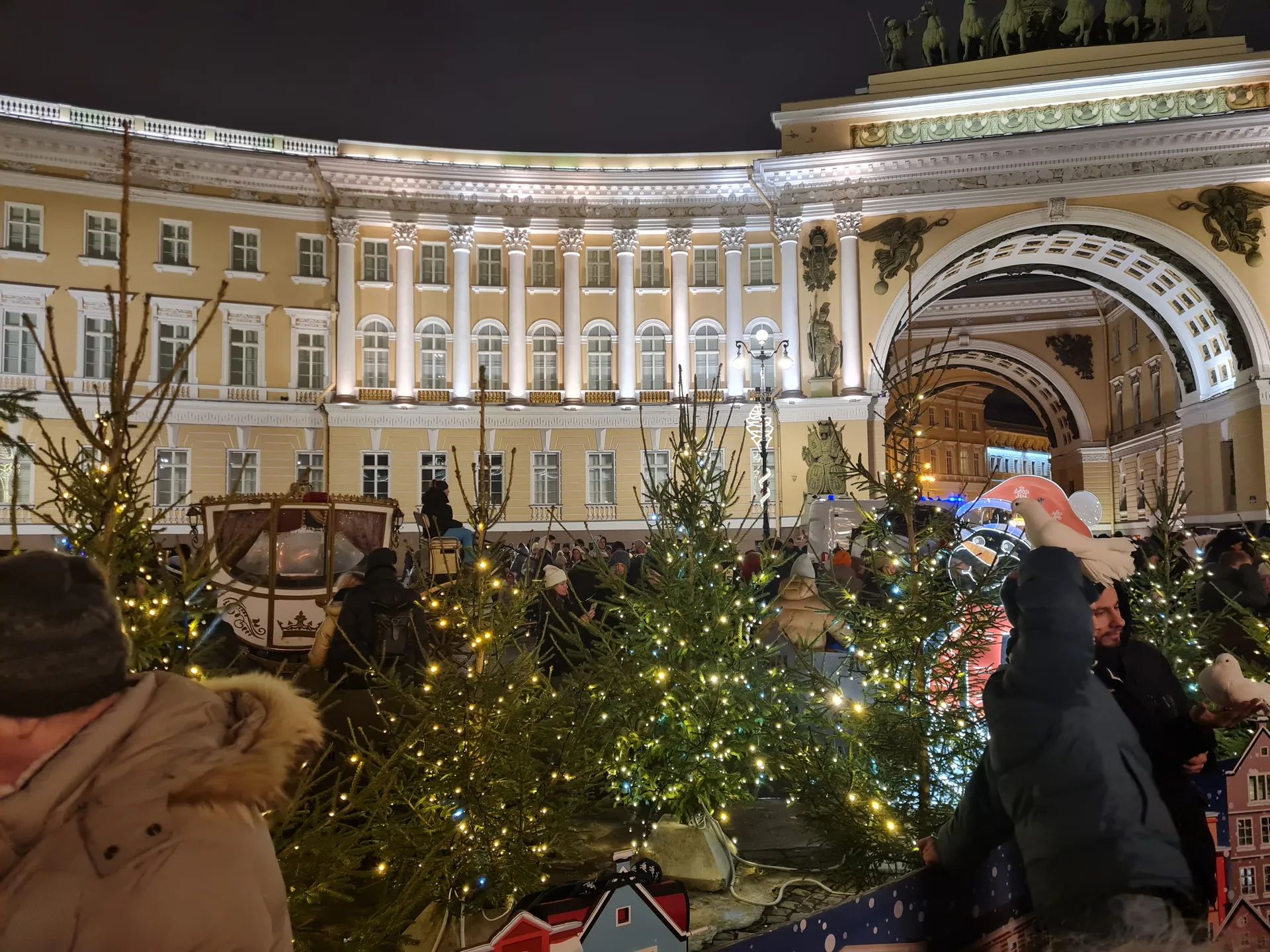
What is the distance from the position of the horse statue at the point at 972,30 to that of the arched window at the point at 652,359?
13.8 meters

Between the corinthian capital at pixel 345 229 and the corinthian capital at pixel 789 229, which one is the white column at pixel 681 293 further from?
the corinthian capital at pixel 345 229

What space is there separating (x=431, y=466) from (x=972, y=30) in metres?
23.2

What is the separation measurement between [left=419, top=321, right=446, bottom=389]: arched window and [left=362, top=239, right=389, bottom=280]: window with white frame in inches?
90.5

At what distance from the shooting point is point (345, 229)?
30500mm

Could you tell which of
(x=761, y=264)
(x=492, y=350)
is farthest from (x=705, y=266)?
(x=492, y=350)

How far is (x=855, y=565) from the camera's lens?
35.8 feet

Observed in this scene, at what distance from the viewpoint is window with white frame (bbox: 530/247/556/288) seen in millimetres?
32031

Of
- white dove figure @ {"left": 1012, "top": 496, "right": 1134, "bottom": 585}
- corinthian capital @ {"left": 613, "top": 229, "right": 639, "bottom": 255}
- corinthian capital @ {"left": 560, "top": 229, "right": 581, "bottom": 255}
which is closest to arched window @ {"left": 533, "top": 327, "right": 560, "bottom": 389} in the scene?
corinthian capital @ {"left": 560, "top": 229, "right": 581, "bottom": 255}

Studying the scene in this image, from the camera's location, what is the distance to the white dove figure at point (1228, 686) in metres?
3.16

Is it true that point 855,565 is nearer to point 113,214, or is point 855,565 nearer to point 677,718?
point 677,718

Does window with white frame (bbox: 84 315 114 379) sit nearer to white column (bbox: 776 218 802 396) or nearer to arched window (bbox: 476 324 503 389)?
arched window (bbox: 476 324 503 389)

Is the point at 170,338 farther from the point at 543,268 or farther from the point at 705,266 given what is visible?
the point at 705,266

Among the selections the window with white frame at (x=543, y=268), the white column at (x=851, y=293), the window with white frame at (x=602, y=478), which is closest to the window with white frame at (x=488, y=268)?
the window with white frame at (x=543, y=268)

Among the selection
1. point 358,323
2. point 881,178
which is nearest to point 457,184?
point 358,323
